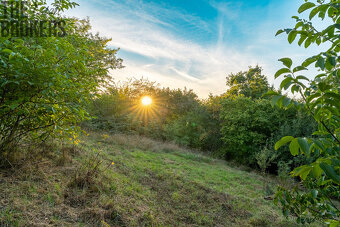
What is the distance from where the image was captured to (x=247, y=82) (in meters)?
26.2

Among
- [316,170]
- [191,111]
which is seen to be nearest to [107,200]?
[316,170]

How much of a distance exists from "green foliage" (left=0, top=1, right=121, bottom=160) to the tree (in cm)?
2262

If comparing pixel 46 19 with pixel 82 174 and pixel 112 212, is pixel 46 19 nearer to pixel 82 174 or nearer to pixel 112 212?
pixel 82 174

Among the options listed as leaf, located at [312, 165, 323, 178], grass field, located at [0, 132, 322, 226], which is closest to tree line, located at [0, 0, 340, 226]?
leaf, located at [312, 165, 323, 178]

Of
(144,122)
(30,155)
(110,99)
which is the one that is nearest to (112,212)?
(30,155)

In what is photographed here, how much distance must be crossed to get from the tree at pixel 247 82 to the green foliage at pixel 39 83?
22618 millimetres

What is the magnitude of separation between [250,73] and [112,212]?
28.4 meters

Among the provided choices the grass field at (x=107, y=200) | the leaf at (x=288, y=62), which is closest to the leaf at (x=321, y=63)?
the leaf at (x=288, y=62)

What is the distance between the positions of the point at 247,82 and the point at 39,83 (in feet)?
89.8

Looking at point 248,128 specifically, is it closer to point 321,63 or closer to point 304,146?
point 321,63

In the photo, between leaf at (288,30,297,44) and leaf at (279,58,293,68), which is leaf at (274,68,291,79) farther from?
leaf at (288,30,297,44)

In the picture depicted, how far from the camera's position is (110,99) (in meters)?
14.4

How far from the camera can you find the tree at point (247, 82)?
924 inches

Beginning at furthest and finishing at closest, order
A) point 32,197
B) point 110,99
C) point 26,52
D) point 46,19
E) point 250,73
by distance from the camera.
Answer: point 250,73 < point 110,99 < point 46,19 < point 32,197 < point 26,52
